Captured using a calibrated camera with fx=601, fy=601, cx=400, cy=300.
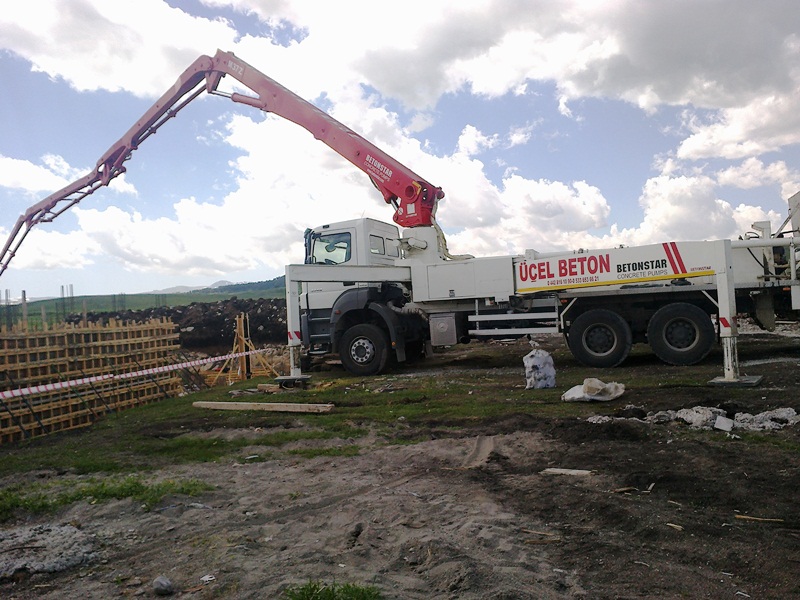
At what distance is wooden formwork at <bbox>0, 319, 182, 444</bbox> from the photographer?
9.45 m

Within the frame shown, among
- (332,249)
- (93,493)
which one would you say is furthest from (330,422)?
(332,249)

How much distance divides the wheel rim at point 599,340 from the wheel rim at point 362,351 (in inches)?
174

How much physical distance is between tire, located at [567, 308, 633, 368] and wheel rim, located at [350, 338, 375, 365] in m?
4.12

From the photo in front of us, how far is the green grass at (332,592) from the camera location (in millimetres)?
2998

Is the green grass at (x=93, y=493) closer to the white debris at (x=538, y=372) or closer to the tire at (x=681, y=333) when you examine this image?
the white debris at (x=538, y=372)

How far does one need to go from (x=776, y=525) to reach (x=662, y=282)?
25.8 ft

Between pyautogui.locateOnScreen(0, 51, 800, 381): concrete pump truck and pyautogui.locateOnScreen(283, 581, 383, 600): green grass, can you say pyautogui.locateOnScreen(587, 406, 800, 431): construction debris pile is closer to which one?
pyautogui.locateOnScreen(0, 51, 800, 381): concrete pump truck

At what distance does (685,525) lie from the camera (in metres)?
3.97

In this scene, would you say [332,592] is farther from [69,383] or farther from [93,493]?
[69,383]

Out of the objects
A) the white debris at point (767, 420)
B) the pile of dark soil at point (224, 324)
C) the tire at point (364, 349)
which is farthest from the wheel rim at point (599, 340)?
the pile of dark soil at point (224, 324)

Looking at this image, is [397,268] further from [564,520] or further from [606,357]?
[564,520]

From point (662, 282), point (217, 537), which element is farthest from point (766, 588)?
point (662, 282)

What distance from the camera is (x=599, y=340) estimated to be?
11672 mm

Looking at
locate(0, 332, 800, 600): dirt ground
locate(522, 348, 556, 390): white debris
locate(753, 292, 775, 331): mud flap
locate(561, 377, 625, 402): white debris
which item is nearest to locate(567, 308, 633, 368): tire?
locate(522, 348, 556, 390): white debris
